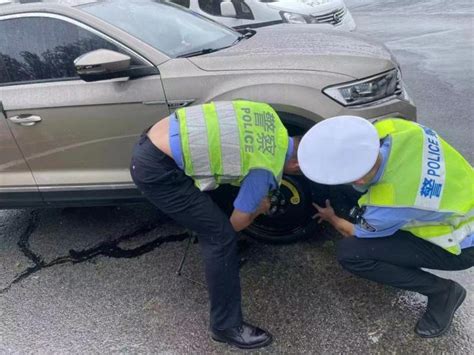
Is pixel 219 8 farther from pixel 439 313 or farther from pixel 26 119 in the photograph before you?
pixel 439 313

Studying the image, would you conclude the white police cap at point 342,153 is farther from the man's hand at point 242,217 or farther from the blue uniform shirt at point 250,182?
the man's hand at point 242,217

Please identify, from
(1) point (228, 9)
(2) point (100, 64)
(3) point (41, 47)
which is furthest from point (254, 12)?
(2) point (100, 64)

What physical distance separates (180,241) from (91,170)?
0.81m

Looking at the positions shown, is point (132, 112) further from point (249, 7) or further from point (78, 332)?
point (249, 7)

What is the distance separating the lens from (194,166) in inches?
88.1

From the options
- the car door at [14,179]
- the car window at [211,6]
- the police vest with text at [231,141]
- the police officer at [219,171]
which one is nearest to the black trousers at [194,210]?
the police officer at [219,171]

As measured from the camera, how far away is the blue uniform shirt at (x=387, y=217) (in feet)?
7.27

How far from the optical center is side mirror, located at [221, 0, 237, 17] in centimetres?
641

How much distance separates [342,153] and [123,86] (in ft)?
4.91

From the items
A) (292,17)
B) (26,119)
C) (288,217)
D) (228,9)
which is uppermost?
(26,119)

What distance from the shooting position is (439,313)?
250 centimetres

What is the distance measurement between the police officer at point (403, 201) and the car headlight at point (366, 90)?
451 millimetres

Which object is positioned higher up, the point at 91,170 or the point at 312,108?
the point at 312,108

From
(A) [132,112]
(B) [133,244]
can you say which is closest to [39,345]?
(B) [133,244]
